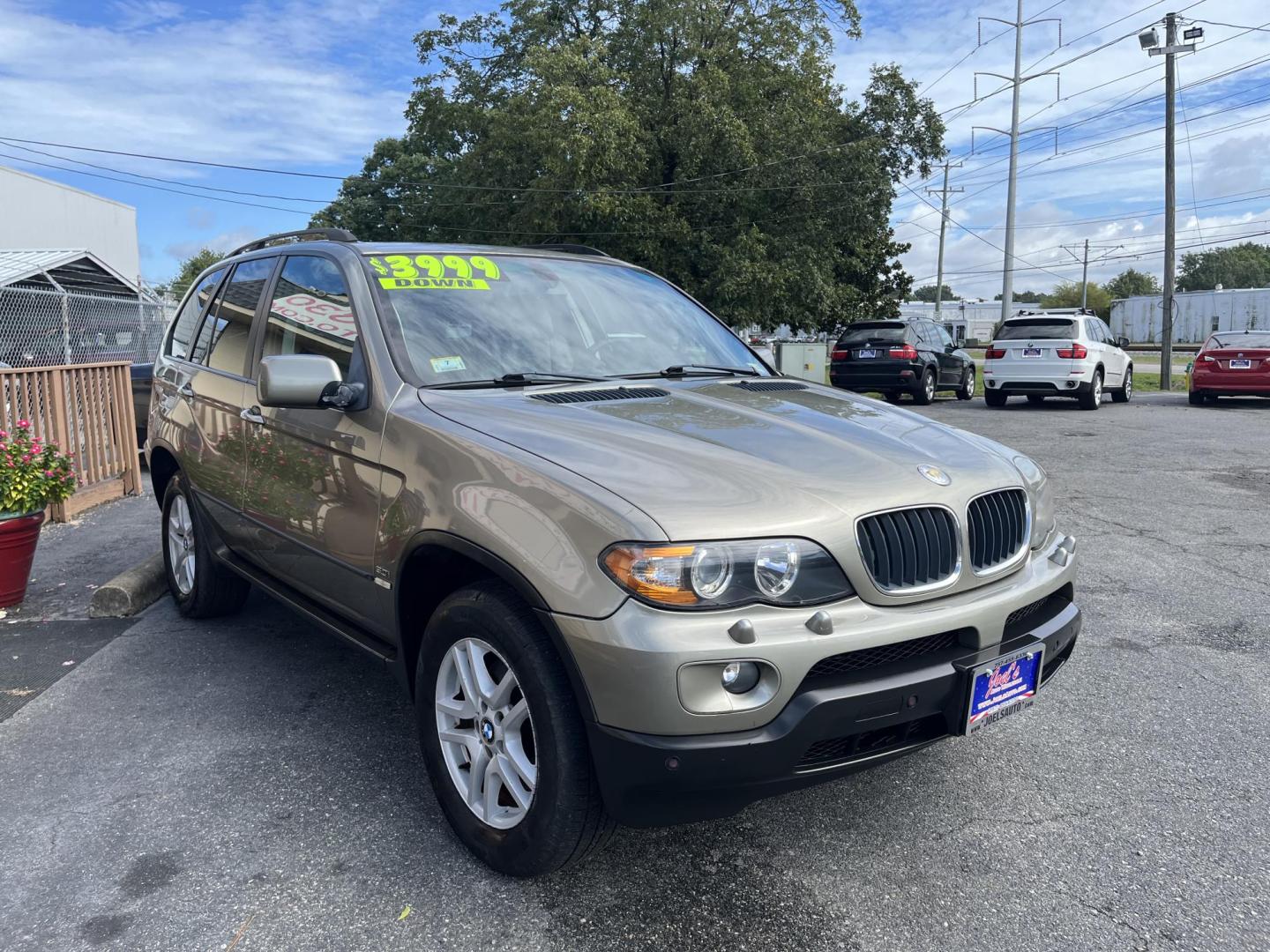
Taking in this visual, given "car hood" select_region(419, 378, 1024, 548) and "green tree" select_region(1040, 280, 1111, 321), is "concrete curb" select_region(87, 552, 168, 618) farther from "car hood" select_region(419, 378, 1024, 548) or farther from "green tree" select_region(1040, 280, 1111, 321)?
"green tree" select_region(1040, 280, 1111, 321)

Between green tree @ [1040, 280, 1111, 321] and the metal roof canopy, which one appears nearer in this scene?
the metal roof canopy

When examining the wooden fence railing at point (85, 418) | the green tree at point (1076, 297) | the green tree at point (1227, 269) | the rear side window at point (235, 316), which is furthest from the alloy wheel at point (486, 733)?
the green tree at point (1227, 269)

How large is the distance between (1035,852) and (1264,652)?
2.40 metres

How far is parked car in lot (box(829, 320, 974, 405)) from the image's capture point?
18562mm

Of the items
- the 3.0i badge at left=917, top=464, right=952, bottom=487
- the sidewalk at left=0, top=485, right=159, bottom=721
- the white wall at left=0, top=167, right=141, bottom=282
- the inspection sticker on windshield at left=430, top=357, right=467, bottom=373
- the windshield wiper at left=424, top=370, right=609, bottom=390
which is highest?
the white wall at left=0, top=167, right=141, bottom=282

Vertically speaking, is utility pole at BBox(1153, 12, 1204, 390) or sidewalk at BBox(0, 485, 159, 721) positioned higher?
utility pole at BBox(1153, 12, 1204, 390)

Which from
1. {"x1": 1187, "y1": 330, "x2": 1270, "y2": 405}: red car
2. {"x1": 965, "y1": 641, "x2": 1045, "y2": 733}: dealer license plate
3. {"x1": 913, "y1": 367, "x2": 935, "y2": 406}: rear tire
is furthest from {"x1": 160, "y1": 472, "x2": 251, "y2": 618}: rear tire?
{"x1": 1187, "y1": 330, "x2": 1270, "y2": 405}: red car

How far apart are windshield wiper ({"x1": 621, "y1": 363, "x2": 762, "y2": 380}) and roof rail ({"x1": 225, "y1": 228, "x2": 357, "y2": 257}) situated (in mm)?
1198

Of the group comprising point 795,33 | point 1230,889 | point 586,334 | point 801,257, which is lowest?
point 1230,889

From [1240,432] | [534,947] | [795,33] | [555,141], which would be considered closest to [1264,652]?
[534,947]

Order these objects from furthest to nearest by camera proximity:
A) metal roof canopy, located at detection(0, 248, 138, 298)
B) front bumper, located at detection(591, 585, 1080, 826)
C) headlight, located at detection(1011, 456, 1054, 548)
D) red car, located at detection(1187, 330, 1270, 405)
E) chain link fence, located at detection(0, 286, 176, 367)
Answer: metal roof canopy, located at detection(0, 248, 138, 298)
red car, located at detection(1187, 330, 1270, 405)
chain link fence, located at detection(0, 286, 176, 367)
headlight, located at detection(1011, 456, 1054, 548)
front bumper, located at detection(591, 585, 1080, 826)

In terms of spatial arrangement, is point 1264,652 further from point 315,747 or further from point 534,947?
point 315,747

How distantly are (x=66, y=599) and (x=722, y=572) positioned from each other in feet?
15.2

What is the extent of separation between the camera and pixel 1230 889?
8.36ft
